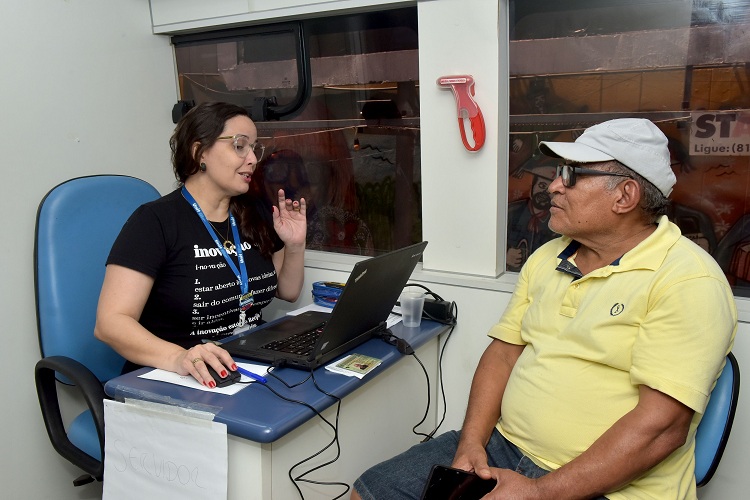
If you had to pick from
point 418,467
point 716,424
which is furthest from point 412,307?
point 716,424

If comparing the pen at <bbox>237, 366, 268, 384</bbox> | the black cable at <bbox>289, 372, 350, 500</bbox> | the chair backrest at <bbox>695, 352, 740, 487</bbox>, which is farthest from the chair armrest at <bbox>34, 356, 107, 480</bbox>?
the chair backrest at <bbox>695, 352, 740, 487</bbox>

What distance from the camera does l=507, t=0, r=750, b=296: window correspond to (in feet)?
5.50

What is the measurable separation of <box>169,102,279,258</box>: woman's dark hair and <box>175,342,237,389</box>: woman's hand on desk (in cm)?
52

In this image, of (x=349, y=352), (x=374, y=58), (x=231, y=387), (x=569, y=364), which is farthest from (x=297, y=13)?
(x=569, y=364)

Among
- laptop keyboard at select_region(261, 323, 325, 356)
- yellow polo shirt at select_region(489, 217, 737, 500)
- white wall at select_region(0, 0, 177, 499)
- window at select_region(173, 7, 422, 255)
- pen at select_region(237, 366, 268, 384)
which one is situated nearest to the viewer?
yellow polo shirt at select_region(489, 217, 737, 500)

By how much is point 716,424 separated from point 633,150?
0.64 m

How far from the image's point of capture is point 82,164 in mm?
2154

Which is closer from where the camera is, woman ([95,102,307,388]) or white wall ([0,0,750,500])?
woman ([95,102,307,388])

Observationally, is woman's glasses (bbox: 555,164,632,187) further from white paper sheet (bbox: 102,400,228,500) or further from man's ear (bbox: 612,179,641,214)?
white paper sheet (bbox: 102,400,228,500)

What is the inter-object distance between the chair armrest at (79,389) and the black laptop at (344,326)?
36 centimetres

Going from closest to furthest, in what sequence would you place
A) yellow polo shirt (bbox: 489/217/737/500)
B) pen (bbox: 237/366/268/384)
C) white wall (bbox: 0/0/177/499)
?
yellow polo shirt (bbox: 489/217/737/500)
pen (bbox: 237/366/268/384)
white wall (bbox: 0/0/177/499)

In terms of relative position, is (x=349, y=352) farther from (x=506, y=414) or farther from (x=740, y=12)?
(x=740, y=12)

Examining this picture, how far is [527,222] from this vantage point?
2.03m

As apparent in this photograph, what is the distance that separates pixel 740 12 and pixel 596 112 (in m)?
0.43
